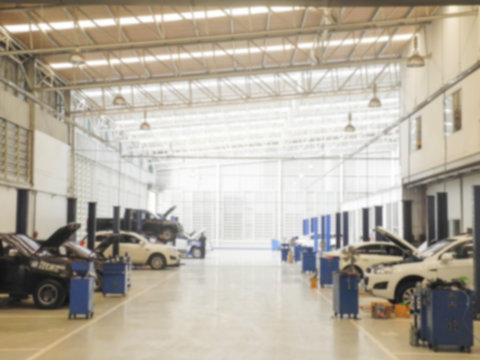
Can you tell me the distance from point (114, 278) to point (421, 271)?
6.68 metres

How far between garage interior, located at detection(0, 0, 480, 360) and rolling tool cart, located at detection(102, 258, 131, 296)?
2.6 inches

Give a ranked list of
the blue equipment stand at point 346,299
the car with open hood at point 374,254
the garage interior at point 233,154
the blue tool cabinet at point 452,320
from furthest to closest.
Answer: the car with open hood at point 374,254 → the blue equipment stand at point 346,299 → the garage interior at point 233,154 → the blue tool cabinet at point 452,320

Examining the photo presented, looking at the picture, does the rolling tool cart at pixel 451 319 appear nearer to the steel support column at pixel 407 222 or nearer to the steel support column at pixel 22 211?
the steel support column at pixel 407 222

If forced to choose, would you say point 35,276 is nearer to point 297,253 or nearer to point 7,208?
point 7,208

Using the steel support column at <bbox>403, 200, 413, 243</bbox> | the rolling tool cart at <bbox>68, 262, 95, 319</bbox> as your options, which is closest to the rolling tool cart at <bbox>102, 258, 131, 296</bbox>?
the rolling tool cart at <bbox>68, 262, 95, 319</bbox>

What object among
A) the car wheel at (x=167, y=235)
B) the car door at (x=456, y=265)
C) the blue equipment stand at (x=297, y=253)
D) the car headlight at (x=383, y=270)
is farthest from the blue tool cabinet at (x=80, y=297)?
the blue equipment stand at (x=297, y=253)

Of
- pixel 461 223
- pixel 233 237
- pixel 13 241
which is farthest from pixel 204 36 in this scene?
pixel 233 237

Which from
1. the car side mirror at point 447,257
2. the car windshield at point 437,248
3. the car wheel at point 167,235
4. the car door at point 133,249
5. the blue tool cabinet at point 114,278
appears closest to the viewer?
the car side mirror at point 447,257

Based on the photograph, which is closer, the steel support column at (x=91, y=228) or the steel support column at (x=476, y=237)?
the steel support column at (x=476, y=237)

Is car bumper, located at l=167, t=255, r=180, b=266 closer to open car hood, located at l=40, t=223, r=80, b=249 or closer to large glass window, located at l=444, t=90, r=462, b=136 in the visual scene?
open car hood, located at l=40, t=223, r=80, b=249

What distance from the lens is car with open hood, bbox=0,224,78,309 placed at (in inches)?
449

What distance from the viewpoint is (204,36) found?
1716cm

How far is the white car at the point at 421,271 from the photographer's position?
11.3 meters

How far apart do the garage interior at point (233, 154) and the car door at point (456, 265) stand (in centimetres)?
3
